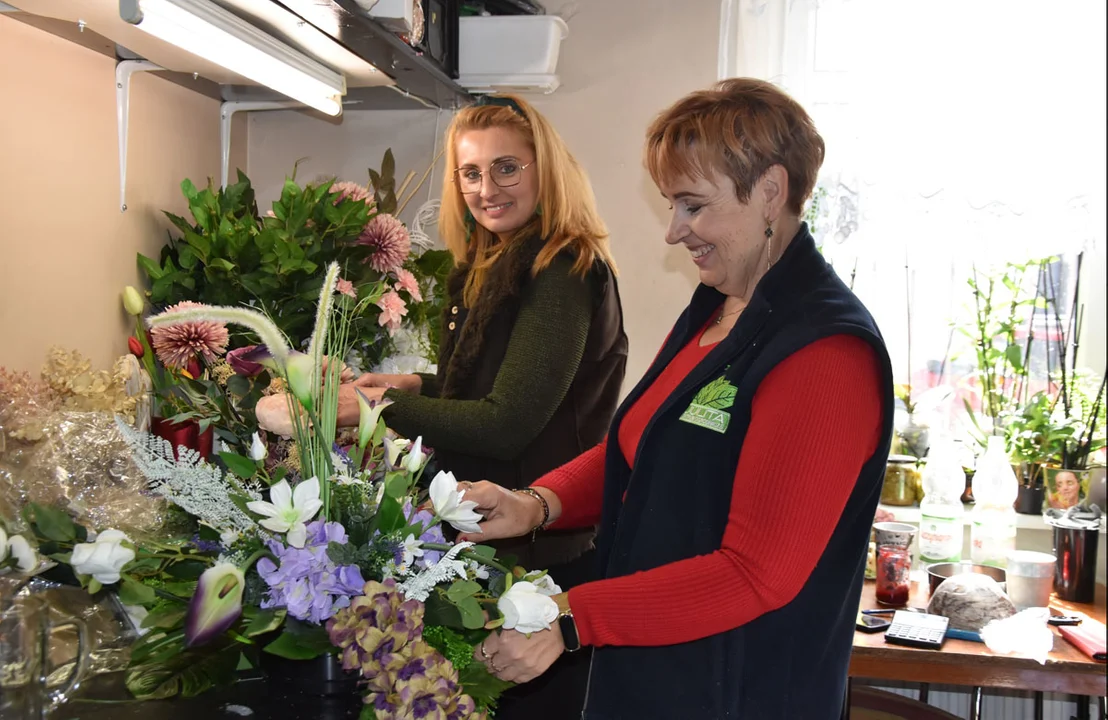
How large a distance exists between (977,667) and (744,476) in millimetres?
1088

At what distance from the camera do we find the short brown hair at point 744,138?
1246 millimetres

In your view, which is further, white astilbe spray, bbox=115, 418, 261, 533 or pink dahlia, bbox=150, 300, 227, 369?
pink dahlia, bbox=150, 300, 227, 369

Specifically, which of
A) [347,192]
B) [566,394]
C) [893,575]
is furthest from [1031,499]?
[347,192]

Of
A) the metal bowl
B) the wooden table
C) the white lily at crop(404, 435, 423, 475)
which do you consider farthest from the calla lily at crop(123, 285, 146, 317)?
the metal bowl

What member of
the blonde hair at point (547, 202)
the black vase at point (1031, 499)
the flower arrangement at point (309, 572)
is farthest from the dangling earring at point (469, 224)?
the black vase at point (1031, 499)

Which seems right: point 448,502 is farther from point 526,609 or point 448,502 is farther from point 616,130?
point 616,130

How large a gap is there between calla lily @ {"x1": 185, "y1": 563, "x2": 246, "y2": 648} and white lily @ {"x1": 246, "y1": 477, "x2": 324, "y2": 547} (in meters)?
0.06

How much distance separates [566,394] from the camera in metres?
1.83

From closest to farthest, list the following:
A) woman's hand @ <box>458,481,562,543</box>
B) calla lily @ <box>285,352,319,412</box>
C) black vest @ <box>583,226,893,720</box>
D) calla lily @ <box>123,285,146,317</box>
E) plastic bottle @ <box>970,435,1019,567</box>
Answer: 1. calla lily @ <box>285,352,319,412</box>
2. black vest @ <box>583,226,893,720</box>
3. woman's hand @ <box>458,481,562,543</box>
4. calla lily @ <box>123,285,146,317</box>
5. plastic bottle @ <box>970,435,1019,567</box>

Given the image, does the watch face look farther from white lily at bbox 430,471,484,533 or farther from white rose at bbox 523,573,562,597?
white lily at bbox 430,471,484,533

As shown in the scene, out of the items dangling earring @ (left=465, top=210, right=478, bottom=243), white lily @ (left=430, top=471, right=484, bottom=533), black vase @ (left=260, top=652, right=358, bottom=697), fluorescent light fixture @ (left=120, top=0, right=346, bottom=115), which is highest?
fluorescent light fixture @ (left=120, top=0, right=346, bottom=115)

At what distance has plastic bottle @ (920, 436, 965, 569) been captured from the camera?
2359 mm

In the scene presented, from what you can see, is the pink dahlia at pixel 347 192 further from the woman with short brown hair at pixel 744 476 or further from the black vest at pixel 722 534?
the black vest at pixel 722 534

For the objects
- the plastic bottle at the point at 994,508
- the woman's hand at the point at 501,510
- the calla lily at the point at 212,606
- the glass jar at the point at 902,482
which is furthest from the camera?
the glass jar at the point at 902,482
